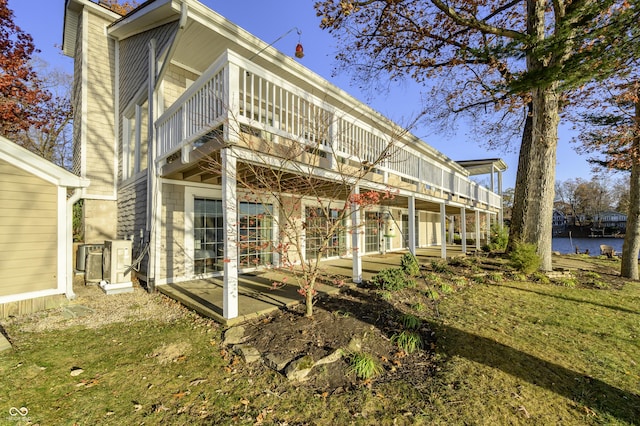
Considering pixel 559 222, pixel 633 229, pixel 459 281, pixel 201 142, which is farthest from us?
pixel 559 222

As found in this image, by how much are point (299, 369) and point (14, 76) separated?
1503 cm

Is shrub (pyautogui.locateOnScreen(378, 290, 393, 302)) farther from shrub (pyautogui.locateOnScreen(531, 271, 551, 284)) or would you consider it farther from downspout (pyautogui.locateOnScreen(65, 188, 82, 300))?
downspout (pyautogui.locateOnScreen(65, 188, 82, 300))

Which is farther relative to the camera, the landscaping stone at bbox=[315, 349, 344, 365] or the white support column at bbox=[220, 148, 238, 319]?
the white support column at bbox=[220, 148, 238, 319]

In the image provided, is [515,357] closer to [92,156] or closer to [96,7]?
[92,156]

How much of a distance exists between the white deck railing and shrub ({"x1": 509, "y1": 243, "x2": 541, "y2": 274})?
334cm

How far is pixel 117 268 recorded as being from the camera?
227 inches

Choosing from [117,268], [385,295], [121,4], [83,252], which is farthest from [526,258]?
[121,4]

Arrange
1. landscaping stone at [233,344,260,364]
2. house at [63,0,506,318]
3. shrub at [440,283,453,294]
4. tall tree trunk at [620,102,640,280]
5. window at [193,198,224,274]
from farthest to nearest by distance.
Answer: tall tree trunk at [620,102,640,280], window at [193,198,224,274], shrub at [440,283,453,294], house at [63,0,506,318], landscaping stone at [233,344,260,364]

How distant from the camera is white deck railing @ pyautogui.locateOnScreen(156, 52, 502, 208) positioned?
12.1 feet

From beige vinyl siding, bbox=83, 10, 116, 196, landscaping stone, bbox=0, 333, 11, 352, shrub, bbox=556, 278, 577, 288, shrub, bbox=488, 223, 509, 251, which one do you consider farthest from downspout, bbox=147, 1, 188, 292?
shrub, bbox=488, 223, 509, 251

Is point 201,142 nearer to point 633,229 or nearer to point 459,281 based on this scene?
point 459,281

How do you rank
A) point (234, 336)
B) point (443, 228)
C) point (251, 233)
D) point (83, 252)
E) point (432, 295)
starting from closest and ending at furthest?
point (234, 336)
point (432, 295)
point (83, 252)
point (251, 233)
point (443, 228)

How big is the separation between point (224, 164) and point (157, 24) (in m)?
5.25

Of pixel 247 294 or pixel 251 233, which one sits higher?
pixel 251 233
